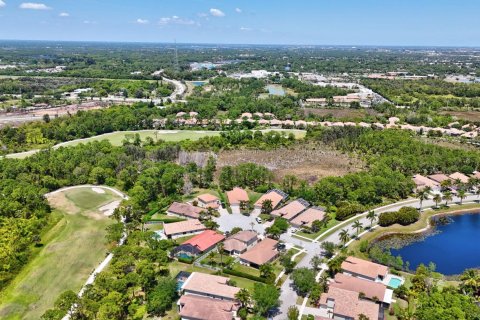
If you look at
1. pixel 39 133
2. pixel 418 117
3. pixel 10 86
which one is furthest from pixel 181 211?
pixel 10 86

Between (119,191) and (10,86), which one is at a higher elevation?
(10,86)

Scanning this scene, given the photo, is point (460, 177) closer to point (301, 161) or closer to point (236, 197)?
point (301, 161)

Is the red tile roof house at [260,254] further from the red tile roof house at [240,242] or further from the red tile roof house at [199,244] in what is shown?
the red tile roof house at [199,244]

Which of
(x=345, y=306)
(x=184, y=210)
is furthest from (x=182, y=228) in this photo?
(x=345, y=306)

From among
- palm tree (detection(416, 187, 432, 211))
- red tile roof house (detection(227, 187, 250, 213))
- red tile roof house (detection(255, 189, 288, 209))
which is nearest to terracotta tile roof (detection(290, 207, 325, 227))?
red tile roof house (detection(255, 189, 288, 209))

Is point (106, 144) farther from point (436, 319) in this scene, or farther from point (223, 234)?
point (436, 319)
